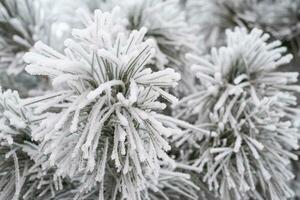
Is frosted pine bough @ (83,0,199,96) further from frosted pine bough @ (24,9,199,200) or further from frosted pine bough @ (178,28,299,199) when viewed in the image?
frosted pine bough @ (24,9,199,200)

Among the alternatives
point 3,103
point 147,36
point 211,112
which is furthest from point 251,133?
point 3,103

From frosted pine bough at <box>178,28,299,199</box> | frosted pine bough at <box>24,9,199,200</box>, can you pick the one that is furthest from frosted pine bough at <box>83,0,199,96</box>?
frosted pine bough at <box>24,9,199,200</box>

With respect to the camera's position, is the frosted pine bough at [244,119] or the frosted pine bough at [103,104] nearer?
the frosted pine bough at [103,104]

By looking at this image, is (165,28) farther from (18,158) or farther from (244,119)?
(18,158)

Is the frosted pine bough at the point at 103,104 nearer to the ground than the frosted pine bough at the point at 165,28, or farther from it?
nearer to the ground

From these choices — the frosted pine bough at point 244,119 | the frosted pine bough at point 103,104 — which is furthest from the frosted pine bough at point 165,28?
the frosted pine bough at point 103,104

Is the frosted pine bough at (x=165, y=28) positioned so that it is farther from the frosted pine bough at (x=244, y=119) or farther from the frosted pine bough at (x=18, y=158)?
the frosted pine bough at (x=18, y=158)

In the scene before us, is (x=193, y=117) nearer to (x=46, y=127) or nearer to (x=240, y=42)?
(x=240, y=42)
